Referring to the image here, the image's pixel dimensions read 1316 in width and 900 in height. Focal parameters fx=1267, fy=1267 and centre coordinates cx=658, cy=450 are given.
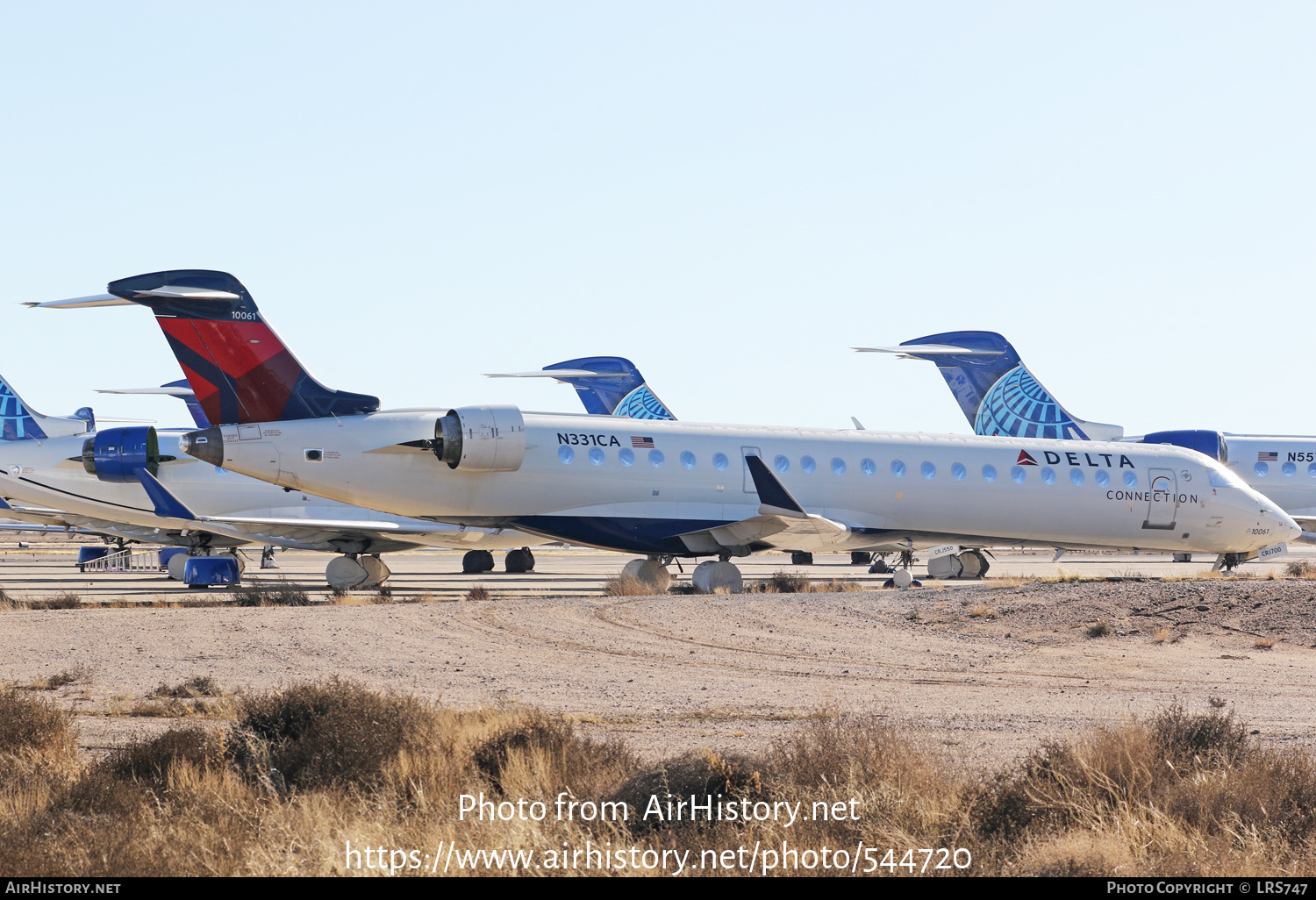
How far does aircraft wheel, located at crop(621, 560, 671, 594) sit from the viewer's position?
24984 millimetres

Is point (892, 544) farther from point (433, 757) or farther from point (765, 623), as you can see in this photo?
point (433, 757)

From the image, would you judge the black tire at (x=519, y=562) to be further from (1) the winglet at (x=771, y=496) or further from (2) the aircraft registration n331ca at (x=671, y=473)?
(1) the winglet at (x=771, y=496)

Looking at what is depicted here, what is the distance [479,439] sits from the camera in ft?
73.3

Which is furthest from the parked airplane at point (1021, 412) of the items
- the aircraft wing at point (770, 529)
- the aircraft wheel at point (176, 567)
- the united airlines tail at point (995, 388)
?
the aircraft wheel at point (176, 567)

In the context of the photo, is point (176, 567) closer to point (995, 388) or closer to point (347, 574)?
point (347, 574)

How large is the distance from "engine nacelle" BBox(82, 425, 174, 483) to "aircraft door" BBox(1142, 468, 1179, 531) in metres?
22.9

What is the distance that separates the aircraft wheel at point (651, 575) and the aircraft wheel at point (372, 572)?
274 inches

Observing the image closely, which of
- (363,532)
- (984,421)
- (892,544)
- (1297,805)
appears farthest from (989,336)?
(1297,805)

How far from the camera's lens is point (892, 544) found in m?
26.0

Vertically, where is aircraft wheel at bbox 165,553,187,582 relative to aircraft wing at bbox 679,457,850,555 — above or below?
below

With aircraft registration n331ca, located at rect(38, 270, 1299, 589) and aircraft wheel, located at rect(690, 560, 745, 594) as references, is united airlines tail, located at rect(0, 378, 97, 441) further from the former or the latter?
aircraft wheel, located at rect(690, 560, 745, 594)

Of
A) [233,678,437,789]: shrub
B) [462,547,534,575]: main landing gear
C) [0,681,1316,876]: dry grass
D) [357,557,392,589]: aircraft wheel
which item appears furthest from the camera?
[462,547,534,575]: main landing gear

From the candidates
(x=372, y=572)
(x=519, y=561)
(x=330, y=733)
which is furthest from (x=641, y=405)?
(x=330, y=733)

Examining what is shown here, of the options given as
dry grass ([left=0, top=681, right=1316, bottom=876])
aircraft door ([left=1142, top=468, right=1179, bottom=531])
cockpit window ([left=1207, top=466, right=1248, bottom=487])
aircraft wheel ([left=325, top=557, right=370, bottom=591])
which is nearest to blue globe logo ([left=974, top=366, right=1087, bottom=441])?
cockpit window ([left=1207, top=466, right=1248, bottom=487])
